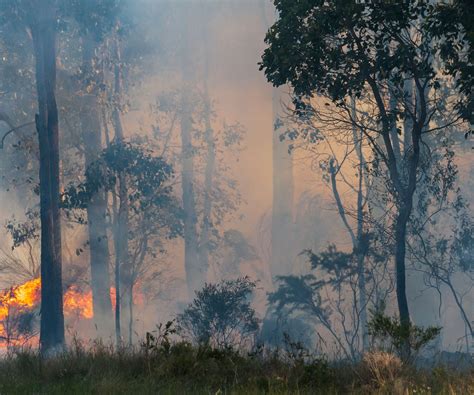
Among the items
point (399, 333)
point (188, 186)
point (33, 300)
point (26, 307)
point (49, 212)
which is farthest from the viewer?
point (188, 186)

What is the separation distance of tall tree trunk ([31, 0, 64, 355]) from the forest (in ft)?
0.19

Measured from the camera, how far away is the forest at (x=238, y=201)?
8.42m

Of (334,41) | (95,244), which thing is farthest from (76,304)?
(334,41)

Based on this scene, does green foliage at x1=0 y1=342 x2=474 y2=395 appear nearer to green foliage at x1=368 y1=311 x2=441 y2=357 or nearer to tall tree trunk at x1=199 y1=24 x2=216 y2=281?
green foliage at x1=368 y1=311 x2=441 y2=357

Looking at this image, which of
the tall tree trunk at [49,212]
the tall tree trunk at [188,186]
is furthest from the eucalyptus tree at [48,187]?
the tall tree trunk at [188,186]

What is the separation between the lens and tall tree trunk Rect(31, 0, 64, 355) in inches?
792

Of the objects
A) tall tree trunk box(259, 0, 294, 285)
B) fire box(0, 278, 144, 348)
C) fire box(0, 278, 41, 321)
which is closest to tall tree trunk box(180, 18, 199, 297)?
tall tree trunk box(259, 0, 294, 285)

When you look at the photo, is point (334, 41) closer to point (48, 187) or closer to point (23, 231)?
point (48, 187)

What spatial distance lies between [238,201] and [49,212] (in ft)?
84.3

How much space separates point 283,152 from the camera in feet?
153

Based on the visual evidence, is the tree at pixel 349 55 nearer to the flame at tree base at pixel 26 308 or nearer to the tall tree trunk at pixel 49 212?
the tall tree trunk at pixel 49 212

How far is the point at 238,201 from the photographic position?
150 ft

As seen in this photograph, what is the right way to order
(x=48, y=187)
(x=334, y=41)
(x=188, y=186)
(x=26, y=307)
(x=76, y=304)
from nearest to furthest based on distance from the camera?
(x=334, y=41)
(x=48, y=187)
(x=26, y=307)
(x=76, y=304)
(x=188, y=186)

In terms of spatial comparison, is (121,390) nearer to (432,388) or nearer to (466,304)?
(432,388)
